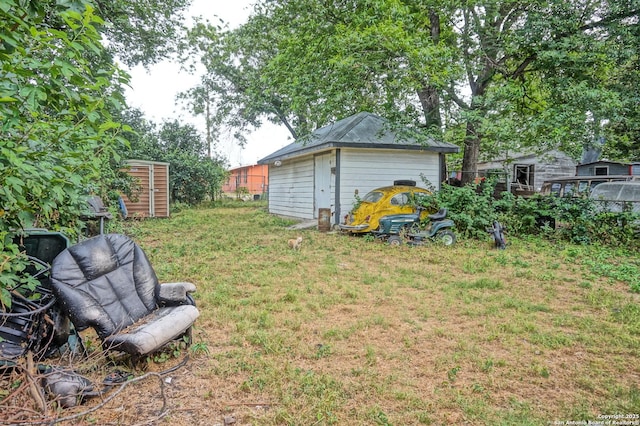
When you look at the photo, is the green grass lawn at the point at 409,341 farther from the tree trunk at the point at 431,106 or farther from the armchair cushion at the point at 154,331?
the tree trunk at the point at 431,106

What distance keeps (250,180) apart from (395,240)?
1041 inches

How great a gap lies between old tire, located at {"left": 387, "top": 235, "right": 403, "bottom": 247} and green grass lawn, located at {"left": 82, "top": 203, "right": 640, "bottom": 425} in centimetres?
131

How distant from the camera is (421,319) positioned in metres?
4.02

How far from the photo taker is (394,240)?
8258 mm

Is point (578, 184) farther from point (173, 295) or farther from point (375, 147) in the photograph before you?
point (173, 295)

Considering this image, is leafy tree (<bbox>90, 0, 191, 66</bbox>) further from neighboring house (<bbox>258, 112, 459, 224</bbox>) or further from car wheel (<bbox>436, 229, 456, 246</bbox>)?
car wheel (<bbox>436, 229, 456, 246</bbox>)

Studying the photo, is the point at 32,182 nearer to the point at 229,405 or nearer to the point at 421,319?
the point at 229,405

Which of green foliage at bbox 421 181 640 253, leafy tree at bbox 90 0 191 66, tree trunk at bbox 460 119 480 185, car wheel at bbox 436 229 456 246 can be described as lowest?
car wheel at bbox 436 229 456 246

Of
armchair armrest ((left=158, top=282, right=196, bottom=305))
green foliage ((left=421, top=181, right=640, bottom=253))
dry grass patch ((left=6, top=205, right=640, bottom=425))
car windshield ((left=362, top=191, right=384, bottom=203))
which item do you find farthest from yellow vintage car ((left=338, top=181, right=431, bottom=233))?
armchair armrest ((left=158, top=282, right=196, bottom=305))

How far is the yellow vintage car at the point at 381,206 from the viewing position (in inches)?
347

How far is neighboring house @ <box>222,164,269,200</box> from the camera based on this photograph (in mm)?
28278

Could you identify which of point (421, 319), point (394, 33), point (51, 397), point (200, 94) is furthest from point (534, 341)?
point (200, 94)

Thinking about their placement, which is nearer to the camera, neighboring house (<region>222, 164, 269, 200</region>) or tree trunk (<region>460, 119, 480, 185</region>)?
tree trunk (<region>460, 119, 480, 185</region>)

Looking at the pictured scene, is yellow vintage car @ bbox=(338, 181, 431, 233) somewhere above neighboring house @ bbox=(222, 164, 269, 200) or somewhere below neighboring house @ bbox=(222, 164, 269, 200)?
below
